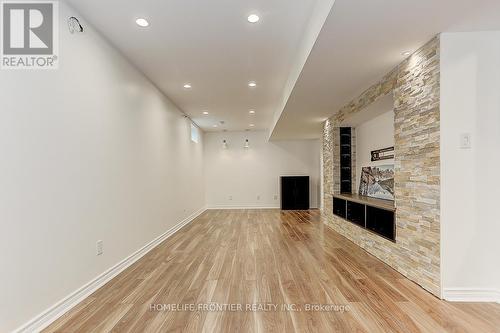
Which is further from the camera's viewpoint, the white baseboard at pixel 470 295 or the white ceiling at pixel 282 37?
the white baseboard at pixel 470 295

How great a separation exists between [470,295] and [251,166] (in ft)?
22.5

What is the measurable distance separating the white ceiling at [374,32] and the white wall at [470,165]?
8.8 inches

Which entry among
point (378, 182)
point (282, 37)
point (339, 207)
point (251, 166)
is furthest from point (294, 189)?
point (282, 37)

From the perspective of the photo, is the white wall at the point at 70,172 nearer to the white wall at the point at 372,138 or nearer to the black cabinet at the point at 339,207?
the black cabinet at the point at 339,207

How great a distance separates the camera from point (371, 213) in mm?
3594

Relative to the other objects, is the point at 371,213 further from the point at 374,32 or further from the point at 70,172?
the point at 70,172

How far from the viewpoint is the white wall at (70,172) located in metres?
1.69

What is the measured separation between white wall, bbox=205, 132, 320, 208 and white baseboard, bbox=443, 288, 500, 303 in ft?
21.0

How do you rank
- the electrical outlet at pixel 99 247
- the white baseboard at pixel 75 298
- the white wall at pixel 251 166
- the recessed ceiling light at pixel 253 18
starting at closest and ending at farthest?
1. the white baseboard at pixel 75 298
2. the recessed ceiling light at pixel 253 18
3. the electrical outlet at pixel 99 247
4. the white wall at pixel 251 166

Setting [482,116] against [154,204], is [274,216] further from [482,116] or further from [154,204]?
[482,116]

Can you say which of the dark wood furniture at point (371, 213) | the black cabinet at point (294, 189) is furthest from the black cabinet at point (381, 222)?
the black cabinet at point (294, 189)

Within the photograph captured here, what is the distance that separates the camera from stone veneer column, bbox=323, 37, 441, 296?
2.28 meters

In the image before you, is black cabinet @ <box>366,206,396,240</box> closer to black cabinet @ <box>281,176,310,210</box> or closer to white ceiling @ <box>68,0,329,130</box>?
white ceiling @ <box>68,0,329,130</box>

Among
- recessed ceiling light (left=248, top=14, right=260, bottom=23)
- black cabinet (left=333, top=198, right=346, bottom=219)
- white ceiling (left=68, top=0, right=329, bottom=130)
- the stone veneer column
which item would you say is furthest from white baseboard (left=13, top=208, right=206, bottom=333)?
black cabinet (left=333, top=198, right=346, bottom=219)
